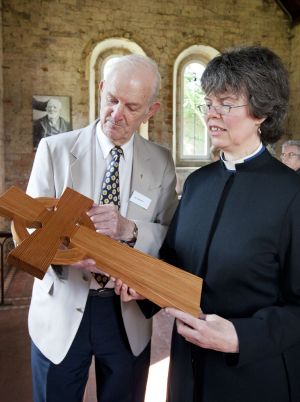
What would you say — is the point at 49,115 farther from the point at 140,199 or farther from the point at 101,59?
the point at 140,199

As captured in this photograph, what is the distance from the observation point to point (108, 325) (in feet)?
5.35

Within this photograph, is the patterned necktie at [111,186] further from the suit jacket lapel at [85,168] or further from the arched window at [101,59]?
the arched window at [101,59]

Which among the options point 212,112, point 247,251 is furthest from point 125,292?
point 212,112

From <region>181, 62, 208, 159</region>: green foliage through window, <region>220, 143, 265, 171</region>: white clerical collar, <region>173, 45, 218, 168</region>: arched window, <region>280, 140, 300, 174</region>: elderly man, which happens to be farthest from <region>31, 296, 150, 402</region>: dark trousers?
<region>181, 62, 208, 159</region>: green foliage through window

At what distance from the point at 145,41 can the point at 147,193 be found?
24.5ft

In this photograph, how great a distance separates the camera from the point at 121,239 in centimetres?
146

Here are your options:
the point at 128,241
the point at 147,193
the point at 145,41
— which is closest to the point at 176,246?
the point at 128,241

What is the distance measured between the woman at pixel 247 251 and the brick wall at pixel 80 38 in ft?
23.2

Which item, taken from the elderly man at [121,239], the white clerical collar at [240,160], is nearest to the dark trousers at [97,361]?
the elderly man at [121,239]

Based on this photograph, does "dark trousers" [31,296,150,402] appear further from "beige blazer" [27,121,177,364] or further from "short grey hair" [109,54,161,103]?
"short grey hair" [109,54,161,103]

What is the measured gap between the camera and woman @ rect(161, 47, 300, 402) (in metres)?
1.17

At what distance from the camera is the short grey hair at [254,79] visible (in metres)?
1.23

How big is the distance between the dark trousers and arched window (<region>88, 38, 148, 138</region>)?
7050 mm

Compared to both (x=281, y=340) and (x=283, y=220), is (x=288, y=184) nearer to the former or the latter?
(x=283, y=220)
